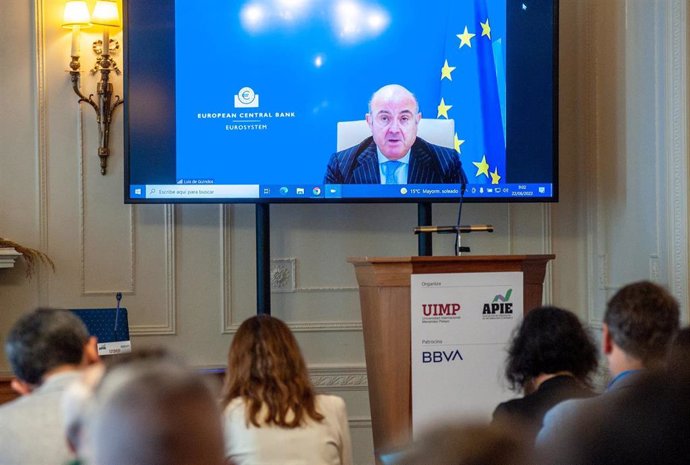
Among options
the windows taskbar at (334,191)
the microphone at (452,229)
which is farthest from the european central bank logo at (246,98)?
the microphone at (452,229)

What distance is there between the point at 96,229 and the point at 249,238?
84 centimetres

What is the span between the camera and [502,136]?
5312 mm

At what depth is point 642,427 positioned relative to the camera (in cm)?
133

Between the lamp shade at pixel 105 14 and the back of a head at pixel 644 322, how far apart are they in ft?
11.8

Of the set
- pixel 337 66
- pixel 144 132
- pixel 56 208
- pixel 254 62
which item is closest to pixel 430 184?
pixel 337 66

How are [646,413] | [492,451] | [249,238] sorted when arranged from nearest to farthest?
[492,451] → [646,413] → [249,238]

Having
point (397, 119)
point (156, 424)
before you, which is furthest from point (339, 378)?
point (156, 424)

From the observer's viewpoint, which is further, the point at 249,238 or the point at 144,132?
the point at 249,238

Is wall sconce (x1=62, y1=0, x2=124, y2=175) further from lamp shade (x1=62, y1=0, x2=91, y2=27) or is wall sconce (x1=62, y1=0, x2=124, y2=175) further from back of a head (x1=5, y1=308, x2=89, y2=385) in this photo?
back of a head (x1=5, y1=308, x2=89, y2=385)

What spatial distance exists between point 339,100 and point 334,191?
0.49 meters

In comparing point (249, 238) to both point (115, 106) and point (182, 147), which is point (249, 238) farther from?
point (115, 106)

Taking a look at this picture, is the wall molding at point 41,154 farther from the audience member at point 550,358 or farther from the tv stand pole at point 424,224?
the audience member at point 550,358

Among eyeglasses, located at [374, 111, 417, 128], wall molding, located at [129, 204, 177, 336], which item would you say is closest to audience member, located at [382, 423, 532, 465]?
eyeglasses, located at [374, 111, 417, 128]

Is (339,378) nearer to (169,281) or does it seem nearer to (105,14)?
(169,281)
